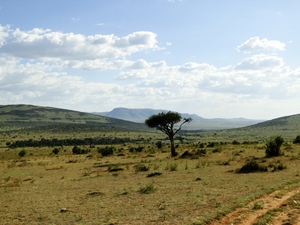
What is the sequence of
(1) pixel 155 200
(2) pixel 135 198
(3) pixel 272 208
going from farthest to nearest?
(2) pixel 135 198, (1) pixel 155 200, (3) pixel 272 208

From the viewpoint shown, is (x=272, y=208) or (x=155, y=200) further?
(x=155, y=200)

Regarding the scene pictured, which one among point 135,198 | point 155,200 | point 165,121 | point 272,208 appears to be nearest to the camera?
point 272,208

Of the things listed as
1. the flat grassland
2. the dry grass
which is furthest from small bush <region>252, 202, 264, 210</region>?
the dry grass

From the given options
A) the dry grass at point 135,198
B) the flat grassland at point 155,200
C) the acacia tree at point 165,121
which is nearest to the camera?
the flat grassland at point 155,200

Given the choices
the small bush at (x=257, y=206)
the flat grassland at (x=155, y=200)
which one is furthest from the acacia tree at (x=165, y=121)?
the small bush at (x=257, y=206)

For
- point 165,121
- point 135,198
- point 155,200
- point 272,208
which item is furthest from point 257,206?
point 165,121

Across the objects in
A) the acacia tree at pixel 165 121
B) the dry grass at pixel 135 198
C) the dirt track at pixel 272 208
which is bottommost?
the dry grass at pixel 135 198

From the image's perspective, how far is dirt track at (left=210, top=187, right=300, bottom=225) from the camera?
1274cm

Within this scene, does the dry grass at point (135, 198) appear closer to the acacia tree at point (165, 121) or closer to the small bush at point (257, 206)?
the small bush at point (257, 206)

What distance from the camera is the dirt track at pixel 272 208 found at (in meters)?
12.7

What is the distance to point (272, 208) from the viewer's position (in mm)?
14570

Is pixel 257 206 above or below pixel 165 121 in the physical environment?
below

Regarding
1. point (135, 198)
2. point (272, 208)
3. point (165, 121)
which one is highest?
point (165, 121)

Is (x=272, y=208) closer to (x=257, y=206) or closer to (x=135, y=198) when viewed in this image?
(x=257, y=206)
